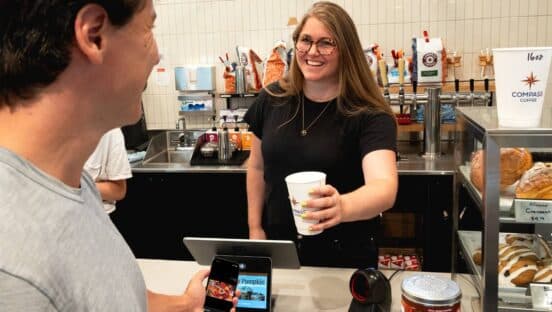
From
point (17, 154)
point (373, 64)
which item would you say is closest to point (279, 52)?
point (373, 64)

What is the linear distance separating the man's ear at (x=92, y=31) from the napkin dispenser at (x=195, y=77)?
3.05m

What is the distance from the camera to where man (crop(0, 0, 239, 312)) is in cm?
58

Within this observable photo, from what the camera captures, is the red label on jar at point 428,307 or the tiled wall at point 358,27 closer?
the red label on jar at point 428,307

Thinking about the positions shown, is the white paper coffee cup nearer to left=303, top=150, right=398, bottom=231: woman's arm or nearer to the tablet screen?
left=303, top=150, right=398, bottom=231: woman's arm

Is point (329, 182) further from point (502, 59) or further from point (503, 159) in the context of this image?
point (502, 59)

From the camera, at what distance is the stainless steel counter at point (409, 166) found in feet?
9.26

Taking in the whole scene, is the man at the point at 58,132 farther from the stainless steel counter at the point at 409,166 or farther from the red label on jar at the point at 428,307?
the stainless steel counter at the point at 409,166

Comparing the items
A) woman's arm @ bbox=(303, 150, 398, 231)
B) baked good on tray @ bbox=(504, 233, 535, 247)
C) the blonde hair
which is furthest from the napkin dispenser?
baked good on tray @ bbox=(504, 233, 535, 247)

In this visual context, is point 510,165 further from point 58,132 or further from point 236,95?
point 236,95

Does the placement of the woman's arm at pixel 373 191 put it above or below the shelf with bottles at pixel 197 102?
below

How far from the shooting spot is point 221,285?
1215 millimetres

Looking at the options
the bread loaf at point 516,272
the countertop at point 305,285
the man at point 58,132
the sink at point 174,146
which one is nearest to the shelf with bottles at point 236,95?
the sink at point 174,146

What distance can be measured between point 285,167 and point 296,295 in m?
0.45

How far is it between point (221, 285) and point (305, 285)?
408 mm
